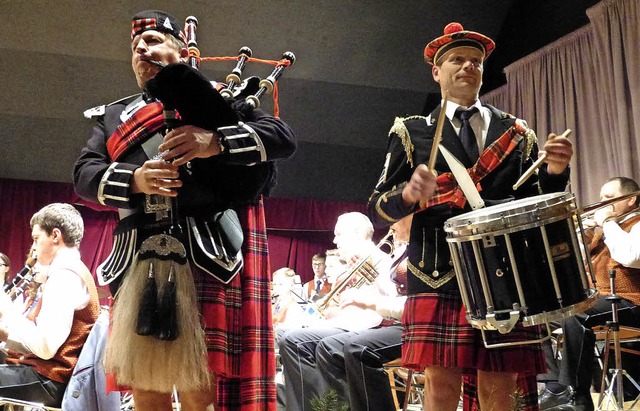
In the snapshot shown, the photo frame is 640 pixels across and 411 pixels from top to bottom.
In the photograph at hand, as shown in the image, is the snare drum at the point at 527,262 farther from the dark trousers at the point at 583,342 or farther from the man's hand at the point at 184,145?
the dark trousers at the point at 583,342

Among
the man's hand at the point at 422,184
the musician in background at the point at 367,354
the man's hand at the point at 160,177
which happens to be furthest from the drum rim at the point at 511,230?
the musician in background at the point at 367,354

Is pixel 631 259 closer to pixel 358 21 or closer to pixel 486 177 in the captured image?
pixel 486 177

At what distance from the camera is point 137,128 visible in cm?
201

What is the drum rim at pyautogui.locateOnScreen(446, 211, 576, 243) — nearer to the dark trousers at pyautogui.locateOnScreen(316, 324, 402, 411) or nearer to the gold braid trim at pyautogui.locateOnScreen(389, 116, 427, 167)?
the gold braid trim at pyautogui.locateOnScreen(389, 116, 427, 167)

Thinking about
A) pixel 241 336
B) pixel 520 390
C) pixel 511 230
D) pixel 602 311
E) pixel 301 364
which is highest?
pixel 511 230

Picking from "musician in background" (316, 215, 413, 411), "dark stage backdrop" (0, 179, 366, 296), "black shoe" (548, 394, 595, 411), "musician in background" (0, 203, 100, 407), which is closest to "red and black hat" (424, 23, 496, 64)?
"musician in background" (316, 215, 413, 411)

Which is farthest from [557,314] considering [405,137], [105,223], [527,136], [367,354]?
[105,223]

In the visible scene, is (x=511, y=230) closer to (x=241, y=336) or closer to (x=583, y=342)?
(x=241, y=336)

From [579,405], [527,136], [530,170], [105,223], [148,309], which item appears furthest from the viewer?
[105,223]

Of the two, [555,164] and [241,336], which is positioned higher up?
[555,164]

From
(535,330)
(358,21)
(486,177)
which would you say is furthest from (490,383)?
(358,21)

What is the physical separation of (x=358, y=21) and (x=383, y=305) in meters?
5.07

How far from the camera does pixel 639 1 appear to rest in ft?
19.9

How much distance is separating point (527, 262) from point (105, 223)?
32.8 ft
